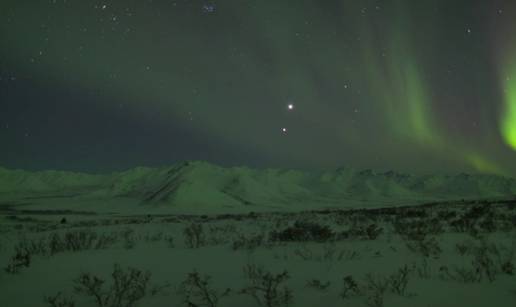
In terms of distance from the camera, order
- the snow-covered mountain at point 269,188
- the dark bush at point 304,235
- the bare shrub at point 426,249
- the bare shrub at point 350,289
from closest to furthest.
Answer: the bare shrub at point 350,289
the bare shrub at point 426,249
the dark bush at point 304,235
the snow-covered mountain at point 269,188

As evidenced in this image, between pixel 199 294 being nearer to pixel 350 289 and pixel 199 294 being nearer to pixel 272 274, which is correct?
pixel 272 274

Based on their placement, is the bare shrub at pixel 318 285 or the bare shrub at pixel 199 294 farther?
the bare shrub at pixel 318 285

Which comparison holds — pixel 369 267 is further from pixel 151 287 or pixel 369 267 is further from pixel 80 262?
pixel 80 262

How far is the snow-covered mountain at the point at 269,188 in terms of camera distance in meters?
98.9

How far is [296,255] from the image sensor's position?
7902mm

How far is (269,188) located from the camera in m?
136

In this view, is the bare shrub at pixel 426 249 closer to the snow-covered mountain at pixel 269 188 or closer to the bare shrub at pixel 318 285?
the bare shrub at pixel 318 285

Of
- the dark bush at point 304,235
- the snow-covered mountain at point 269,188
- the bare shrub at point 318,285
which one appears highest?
the snow-covered mountain at point 269,188

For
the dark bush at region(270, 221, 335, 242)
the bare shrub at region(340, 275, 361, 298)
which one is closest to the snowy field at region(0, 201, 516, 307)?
the bare shrub at region(340, 275, 361, 298)

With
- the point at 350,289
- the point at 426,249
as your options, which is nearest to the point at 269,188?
the point at 426,249

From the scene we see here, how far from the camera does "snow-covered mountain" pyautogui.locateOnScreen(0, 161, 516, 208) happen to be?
98.9 meters

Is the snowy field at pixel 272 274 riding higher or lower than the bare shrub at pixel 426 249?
lower

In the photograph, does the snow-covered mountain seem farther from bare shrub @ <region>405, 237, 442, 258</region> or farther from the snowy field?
the snowy field

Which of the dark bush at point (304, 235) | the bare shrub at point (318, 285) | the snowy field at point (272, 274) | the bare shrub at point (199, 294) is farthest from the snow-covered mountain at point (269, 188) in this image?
the bare shrub at point (199, 294)
